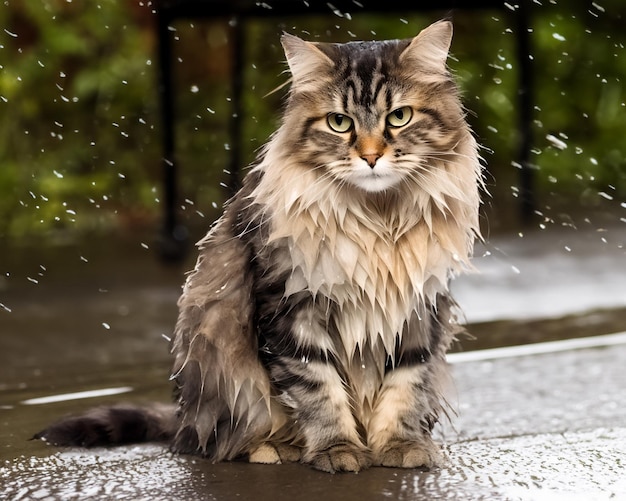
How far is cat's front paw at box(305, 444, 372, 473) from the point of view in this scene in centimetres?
235

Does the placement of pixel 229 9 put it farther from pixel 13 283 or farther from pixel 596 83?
pixel 596 83

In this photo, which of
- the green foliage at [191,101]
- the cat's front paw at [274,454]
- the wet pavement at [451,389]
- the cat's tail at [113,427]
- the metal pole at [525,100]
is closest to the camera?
the wet pavement at [451,389]

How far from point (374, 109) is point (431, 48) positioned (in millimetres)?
208


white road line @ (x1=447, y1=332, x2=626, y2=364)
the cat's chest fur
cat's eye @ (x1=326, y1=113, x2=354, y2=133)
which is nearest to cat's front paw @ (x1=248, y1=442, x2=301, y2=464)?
the cat's chest fur

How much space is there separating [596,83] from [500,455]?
5.09 m

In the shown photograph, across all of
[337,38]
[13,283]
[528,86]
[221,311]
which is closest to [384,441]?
[221,311]

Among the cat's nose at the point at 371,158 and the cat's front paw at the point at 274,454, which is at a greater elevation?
the cat's nose at the point at 371,158

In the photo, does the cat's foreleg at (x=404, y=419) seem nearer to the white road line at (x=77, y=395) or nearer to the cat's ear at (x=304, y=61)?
the cat's ear at (x=304, y=61)

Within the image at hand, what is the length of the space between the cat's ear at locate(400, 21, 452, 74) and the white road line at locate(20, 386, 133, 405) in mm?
1549

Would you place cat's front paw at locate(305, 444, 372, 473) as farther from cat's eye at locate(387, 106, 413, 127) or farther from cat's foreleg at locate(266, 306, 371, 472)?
cat's eye at locate(387, 106, 413, 127)

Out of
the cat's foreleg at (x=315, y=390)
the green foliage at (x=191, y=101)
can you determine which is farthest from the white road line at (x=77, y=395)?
the green foliage at (x=191, y=101)

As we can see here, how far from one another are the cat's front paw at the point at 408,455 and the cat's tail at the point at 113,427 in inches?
22.0

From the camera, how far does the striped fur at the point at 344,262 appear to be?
229cm

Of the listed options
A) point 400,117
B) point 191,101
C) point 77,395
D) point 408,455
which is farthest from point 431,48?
point 191,101
